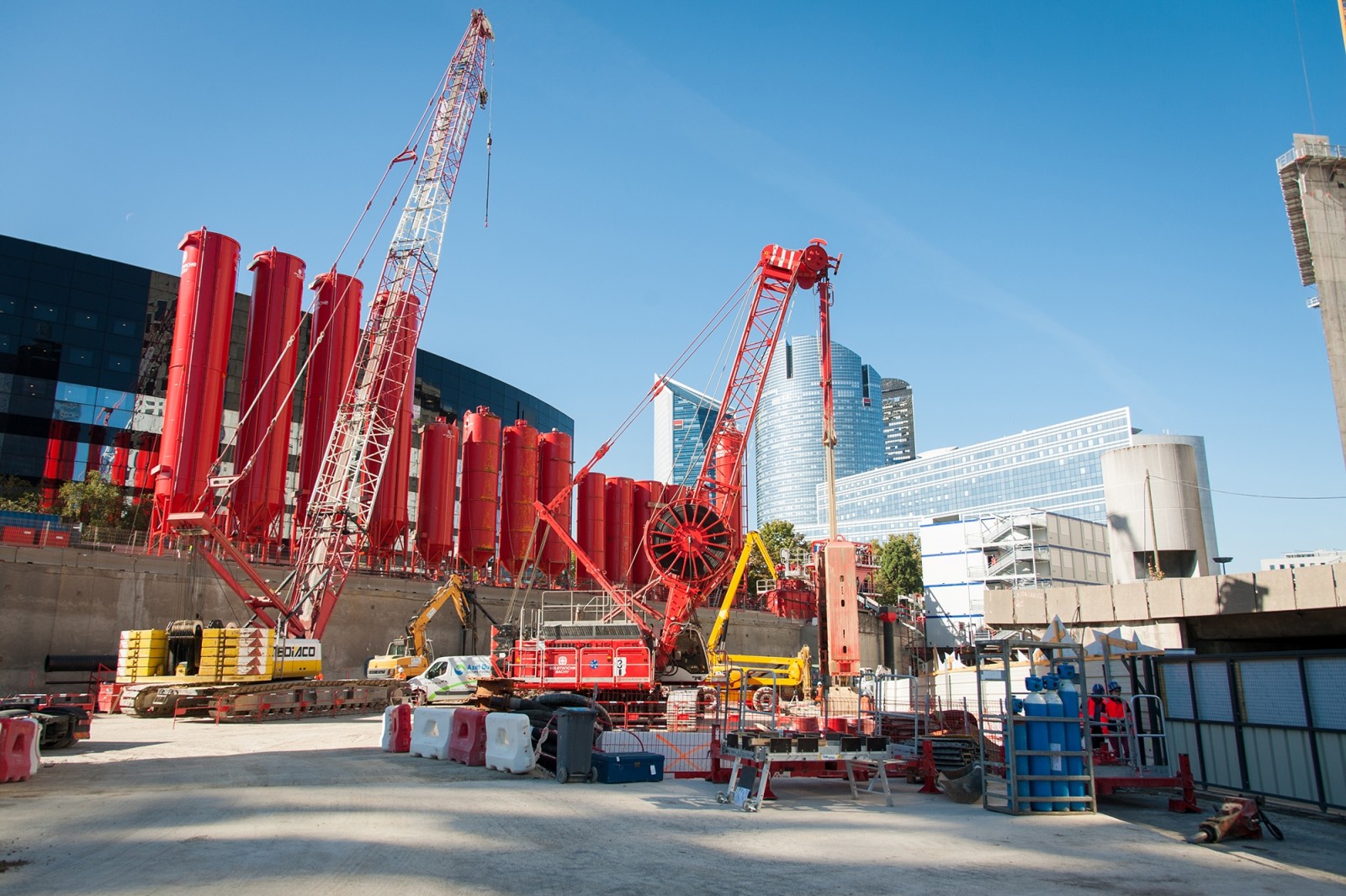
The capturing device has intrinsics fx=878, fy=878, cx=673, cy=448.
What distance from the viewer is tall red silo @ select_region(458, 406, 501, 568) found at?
183ft

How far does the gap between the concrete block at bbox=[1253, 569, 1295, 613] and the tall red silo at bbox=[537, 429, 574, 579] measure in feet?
134

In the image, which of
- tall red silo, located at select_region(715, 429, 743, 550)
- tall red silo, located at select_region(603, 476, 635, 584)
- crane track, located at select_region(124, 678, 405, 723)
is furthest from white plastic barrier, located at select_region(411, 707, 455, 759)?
tall red silo, located at select_region(603, 476, 635, 584)

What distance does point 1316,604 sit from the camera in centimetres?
2739

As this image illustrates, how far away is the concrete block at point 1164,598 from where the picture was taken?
3102cm

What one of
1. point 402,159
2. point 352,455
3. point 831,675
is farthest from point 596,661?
point 402,159

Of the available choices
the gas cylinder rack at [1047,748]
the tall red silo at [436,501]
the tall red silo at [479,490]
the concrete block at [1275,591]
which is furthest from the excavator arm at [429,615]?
the concrete block at [1275,591]

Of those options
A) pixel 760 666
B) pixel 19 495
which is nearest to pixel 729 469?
pixel 760 666

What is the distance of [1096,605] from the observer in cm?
3412

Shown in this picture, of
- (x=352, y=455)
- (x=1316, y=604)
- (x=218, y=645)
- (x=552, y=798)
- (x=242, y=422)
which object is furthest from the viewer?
(x=242, y=422)

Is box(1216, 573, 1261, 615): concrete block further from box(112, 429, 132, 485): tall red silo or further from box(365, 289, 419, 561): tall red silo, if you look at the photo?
box(112, 429, 132, 485): tall red silo

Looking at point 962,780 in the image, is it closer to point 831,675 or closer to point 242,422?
point 831,675

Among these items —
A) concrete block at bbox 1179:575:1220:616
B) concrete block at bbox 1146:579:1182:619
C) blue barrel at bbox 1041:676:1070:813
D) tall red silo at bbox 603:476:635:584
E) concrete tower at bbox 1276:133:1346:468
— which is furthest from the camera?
tall red silo at bbox 603:476:635:584

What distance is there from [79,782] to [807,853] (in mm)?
11895

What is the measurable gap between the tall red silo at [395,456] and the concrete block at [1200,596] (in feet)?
110
